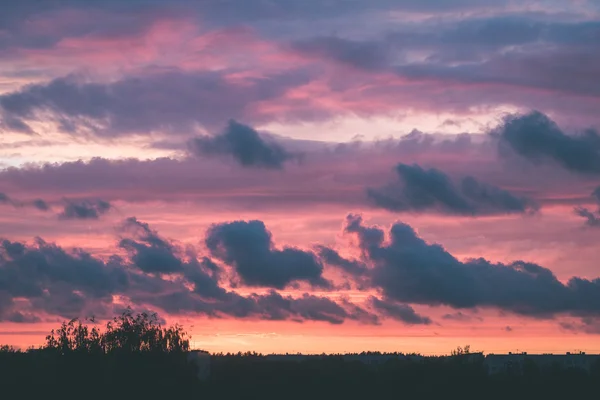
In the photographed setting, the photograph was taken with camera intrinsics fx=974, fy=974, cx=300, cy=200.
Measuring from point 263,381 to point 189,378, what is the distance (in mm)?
36956

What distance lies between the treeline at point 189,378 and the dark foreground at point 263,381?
11 cm

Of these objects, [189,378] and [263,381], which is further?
[263,381]

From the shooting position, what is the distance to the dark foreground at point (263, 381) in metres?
103

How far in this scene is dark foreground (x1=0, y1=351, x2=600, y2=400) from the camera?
103m

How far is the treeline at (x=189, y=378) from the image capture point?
103 m

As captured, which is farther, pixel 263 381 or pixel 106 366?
pixel 263 381

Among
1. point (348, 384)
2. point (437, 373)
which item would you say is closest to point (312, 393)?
A: point (348, 384)

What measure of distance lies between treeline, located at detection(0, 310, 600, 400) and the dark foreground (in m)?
0.11

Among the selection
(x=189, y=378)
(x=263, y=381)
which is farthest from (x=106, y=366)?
(x=263, y=381)

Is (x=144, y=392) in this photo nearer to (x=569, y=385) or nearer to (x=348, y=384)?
(x=348, y=384)

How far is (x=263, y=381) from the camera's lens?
14425cm

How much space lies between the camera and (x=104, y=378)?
103m

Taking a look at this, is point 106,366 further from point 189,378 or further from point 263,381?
point 263,381

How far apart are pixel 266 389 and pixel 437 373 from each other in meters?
23.4
